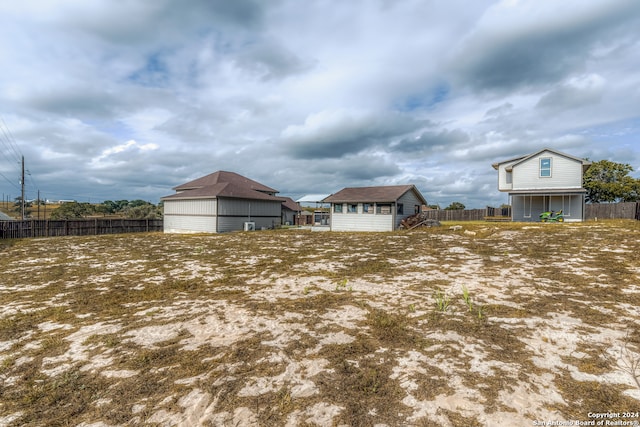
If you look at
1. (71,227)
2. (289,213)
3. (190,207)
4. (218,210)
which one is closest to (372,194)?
(218,210)

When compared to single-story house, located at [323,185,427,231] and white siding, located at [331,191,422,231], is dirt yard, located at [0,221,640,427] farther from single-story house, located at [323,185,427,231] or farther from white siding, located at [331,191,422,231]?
single-story house, located at [323,185,427,231]

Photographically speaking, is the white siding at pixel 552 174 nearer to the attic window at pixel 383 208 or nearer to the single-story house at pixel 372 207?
the single-story house at pixel 372 207

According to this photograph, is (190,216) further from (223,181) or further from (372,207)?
(372,207)

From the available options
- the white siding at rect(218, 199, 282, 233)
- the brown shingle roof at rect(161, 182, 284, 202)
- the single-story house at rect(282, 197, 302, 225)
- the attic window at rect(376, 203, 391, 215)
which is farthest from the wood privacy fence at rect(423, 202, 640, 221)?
the single-story house at rect(282, 197, 302, 225)

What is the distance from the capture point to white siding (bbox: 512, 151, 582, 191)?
24.5m

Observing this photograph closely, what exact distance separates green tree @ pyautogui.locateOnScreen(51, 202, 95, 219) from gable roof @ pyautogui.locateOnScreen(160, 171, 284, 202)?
27.2 m

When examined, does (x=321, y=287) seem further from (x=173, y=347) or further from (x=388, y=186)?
(x=388, y=186)

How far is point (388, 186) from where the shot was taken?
90.4ft

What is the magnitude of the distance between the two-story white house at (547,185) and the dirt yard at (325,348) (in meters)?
19.0

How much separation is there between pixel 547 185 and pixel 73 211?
66.0 metres

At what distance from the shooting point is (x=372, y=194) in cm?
2608

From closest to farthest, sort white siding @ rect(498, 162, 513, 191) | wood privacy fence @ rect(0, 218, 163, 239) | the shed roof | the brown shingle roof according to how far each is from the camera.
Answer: wood privacy fence @ rect(0, 218, 163, 239)
the brown shingle roof
white siding @ rect(498, 162, 513, 191)
the shed roof

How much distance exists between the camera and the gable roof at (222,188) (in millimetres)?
26658

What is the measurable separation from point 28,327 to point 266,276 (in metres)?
5.05
